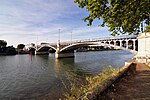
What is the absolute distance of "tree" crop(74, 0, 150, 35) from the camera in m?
9.76

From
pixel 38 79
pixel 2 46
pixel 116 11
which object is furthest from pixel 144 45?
pixel 2 46

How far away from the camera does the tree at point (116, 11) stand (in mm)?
9758

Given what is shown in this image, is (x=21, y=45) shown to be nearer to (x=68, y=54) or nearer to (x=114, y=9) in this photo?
(x=68, y=54)

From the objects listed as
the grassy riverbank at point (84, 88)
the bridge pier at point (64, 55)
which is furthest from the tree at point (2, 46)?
the grassy riverbank at point (84, 88)

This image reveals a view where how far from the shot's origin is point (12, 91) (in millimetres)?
20141

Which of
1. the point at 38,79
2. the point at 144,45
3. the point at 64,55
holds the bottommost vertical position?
the point at 38,79

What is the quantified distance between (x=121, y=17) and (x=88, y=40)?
180 ft

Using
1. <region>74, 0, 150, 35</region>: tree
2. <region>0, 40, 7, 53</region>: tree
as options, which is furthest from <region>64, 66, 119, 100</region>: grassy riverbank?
<region>0, 40, 7, 53</region>: tree

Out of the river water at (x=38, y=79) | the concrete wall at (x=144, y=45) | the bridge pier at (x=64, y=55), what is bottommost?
the river water at (x=38, y=79)

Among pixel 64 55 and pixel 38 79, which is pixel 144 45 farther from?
pixel 64 55

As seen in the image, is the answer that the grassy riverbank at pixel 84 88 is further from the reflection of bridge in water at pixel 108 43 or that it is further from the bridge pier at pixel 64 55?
the bridge pier at pixel 64 55

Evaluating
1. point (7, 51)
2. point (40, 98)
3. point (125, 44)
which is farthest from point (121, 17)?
point (7, 51)

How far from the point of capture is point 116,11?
10398 mm

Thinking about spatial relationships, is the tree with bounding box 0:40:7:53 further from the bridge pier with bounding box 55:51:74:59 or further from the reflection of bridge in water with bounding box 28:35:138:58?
the bridge pier with bounding box 55:51:74:59
